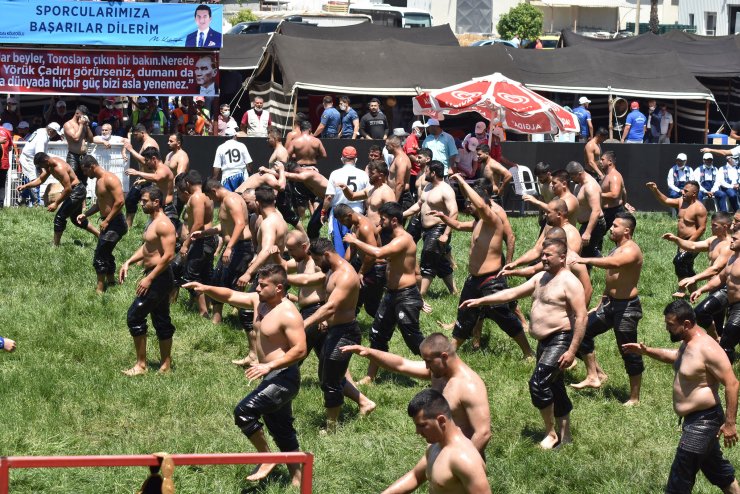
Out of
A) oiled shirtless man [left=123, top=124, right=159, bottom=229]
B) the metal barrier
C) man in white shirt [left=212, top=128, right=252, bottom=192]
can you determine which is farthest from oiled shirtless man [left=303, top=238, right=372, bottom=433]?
man in white shirt [left=212, top=128, right=252, bottom=192]

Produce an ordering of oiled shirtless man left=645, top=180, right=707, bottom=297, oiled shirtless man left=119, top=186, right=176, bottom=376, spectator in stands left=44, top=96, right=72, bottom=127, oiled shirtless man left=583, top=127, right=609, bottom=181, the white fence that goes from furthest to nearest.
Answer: spectator in stands left=44, top=96, right=72, bottom=127 → the white fence → oiled shirtless man left=583, top=127, right=609, bottom=181 → oiled shirtless man left=645, top=180, right=707, bottom=297 → oiled shirtless man left=119, top=186, right=176, bottom=376

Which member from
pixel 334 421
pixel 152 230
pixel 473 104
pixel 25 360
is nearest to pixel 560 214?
pixel 334 421

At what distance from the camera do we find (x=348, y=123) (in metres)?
23.5

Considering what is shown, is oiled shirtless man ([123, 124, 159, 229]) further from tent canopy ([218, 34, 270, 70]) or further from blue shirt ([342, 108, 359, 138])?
tent canopy ([218, 34, 270, 70])

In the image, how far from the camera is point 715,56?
30.1 meters

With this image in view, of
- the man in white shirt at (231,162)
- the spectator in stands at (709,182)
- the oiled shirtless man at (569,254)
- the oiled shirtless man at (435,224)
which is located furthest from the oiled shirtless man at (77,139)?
the spectator in stands at (709,182)

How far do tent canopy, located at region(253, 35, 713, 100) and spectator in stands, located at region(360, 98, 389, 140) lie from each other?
1033 mm

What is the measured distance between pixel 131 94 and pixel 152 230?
1179cm

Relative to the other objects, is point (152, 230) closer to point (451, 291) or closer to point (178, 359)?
point (178, 359)

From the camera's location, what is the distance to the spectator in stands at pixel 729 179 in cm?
2214

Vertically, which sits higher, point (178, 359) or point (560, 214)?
point (560, 214)

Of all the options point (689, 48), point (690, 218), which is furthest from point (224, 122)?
point (689, 48)

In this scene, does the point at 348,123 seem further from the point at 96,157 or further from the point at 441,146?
the point at 96,157

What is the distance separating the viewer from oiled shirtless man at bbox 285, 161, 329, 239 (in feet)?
Answer: 53.1
